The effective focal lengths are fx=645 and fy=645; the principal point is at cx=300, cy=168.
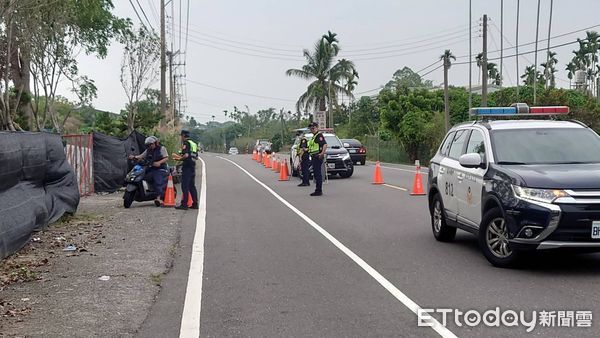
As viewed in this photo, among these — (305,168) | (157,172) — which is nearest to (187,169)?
(157,172)

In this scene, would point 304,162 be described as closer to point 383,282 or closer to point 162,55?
point 383,282

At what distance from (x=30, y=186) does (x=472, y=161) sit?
6.64m

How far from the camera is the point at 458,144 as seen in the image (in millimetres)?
9383

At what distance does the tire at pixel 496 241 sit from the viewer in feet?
23.9

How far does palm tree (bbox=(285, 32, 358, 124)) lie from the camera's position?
185 feet

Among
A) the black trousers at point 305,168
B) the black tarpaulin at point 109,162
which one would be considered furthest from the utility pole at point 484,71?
the black tarpaulin at point 109,162

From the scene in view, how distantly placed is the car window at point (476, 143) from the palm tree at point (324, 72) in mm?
48029

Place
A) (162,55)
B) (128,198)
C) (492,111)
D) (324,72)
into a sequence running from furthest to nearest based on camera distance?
(324,72), (162,55), (128,198), (492,111)

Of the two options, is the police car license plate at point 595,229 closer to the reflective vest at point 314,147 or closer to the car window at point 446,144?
the car window at point 446,144

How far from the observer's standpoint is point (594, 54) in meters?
87.4

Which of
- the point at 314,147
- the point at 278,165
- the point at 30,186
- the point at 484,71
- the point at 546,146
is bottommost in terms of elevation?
the point at 278,165

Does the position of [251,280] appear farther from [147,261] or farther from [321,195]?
[321,195]

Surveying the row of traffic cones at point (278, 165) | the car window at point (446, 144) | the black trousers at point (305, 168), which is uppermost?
the car window at point (446, 144)

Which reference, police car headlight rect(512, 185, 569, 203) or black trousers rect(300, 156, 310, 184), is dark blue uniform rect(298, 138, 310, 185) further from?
A: police car headlight rect(512, 185, 569, 203)
